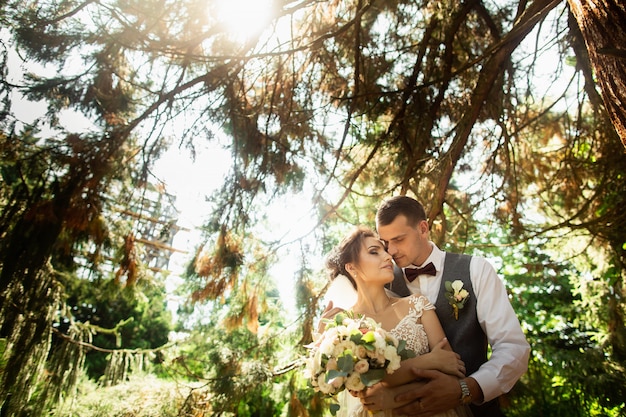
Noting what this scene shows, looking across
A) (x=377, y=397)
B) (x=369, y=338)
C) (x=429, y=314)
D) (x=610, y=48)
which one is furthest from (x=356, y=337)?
(x=610, y=48)

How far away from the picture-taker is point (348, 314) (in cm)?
192

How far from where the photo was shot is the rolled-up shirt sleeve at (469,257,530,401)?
167 centimetres

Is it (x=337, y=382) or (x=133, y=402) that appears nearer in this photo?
(x=337, y=382)

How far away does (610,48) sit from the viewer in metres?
1.19

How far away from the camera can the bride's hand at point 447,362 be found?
165cm

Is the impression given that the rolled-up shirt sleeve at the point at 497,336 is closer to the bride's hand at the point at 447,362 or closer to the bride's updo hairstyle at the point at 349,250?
the bride's hand at the point at 447,362

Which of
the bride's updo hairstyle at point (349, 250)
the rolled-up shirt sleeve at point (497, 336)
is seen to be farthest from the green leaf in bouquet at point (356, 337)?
the bride's updo hairstyle at point (349, 250)

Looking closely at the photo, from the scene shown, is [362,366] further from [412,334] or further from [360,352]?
[412,334]

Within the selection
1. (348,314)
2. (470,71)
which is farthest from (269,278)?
(470,71)

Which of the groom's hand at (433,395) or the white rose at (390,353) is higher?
the white rose at (390,353)

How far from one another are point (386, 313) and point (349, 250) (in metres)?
0.41

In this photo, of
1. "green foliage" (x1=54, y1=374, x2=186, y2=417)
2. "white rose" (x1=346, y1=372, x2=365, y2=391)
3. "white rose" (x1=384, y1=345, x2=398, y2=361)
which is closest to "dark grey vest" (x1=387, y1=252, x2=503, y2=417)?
"white rose" (x1=384, y1=345, x2=398, y2=361)

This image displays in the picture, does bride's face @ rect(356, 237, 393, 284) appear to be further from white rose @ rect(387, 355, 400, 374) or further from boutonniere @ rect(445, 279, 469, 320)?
white rose @ rect(387, 355, 400, 374)

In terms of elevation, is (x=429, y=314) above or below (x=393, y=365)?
above
